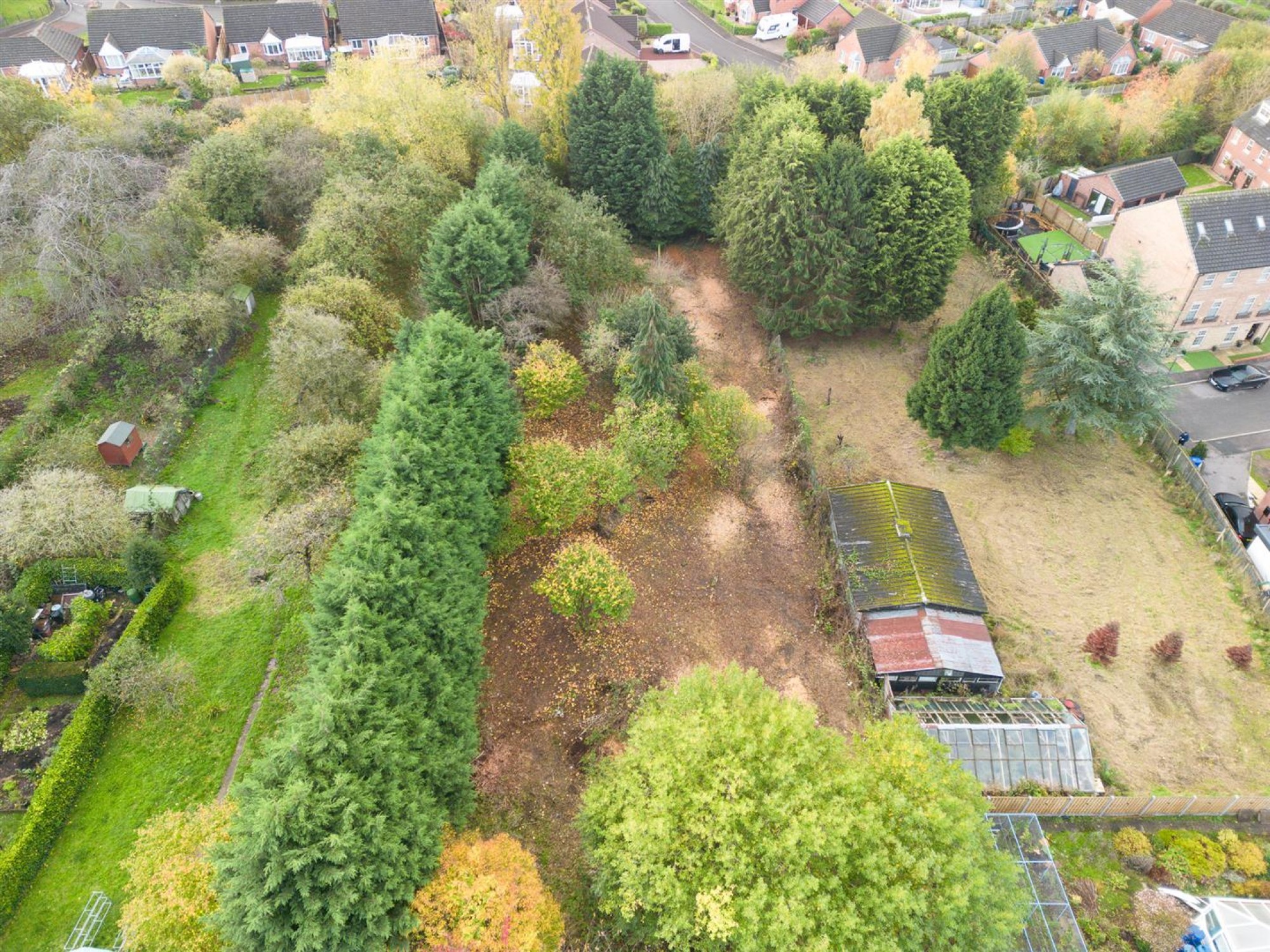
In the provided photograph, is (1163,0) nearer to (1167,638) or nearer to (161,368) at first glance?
(1167,638)

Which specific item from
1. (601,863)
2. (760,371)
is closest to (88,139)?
(760,371)

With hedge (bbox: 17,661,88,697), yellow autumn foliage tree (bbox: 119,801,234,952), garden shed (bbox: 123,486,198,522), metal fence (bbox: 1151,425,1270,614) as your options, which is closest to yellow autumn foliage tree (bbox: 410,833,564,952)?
yellow autumn foliage tree (bbox: 119,801,234,952)

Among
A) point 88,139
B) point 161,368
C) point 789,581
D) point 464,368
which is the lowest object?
point 789,581

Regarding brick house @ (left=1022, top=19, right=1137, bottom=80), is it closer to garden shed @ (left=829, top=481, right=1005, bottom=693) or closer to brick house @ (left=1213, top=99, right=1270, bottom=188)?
brick house @ (left=1213, top=99, right=1270, bottom=188)

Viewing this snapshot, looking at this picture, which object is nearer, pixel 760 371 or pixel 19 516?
pixel 19 516

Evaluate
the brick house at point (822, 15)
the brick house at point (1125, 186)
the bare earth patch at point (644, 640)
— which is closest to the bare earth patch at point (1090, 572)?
the bare earth patch at point (644, 640)
